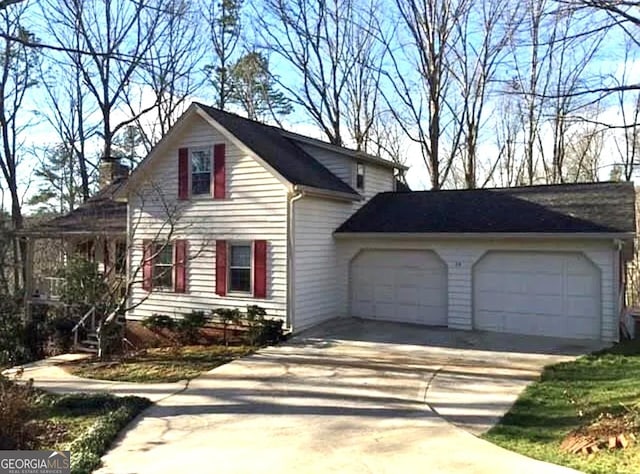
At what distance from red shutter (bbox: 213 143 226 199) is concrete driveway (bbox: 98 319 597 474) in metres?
4.53

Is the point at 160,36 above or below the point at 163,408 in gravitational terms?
above

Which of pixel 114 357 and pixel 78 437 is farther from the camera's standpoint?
pixel 114 357

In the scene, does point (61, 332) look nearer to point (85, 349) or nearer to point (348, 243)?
point (85, 349)

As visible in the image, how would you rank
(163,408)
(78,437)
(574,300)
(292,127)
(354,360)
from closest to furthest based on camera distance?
(78,437)
(163,408)
(354,360)
(574,300)
(292,127)

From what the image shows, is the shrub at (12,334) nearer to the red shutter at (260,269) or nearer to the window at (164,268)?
the window at (164,268)

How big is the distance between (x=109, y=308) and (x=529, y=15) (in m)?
10.7

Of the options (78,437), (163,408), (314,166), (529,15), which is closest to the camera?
(78,437)

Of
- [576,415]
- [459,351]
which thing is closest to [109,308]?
[459,351]

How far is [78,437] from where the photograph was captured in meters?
6.50

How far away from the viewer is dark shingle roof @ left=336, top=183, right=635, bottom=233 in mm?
12250

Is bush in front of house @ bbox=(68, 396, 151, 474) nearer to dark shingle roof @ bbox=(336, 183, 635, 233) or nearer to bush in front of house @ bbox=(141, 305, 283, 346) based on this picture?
bush in front of house @ bbox=(141, 305, 283, 346)

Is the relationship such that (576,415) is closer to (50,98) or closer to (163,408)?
(163,408)

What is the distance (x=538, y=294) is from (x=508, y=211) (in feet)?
7.77

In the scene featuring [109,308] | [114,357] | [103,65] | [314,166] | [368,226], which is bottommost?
[114,357]
